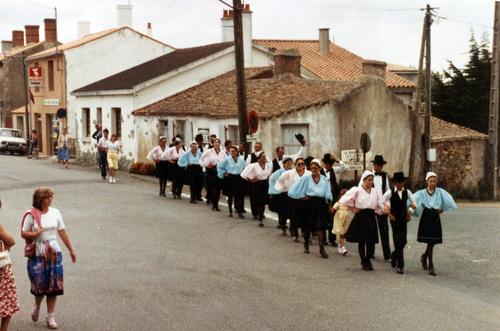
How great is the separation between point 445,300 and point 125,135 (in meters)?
27.5

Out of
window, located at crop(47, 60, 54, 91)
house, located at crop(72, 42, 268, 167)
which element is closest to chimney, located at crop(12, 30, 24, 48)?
window, located at crop(47, 60, 54, 91)

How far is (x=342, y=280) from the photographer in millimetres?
13164

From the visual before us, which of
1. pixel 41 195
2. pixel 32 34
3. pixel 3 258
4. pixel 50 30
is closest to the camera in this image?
pixel 3 258

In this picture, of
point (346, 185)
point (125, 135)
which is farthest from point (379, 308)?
point (125, 135)

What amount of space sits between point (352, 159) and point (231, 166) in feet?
35.1

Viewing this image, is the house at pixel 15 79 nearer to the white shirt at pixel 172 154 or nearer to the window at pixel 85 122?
the window at pixel 85 122

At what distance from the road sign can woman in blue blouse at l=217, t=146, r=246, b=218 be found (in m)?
9.95

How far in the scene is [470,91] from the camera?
44375 mm

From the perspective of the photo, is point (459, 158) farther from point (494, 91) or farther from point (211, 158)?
point (211, 158)

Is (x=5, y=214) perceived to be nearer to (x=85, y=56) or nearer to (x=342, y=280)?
(x=342, y=280)

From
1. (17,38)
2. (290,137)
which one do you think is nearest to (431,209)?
(290,137)

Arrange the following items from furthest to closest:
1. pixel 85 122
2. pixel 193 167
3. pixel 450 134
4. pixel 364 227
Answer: pixel 85 122
pixel 450 134
pixel 193 167
pixel 364 227

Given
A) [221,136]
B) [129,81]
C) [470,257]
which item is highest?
[129,81]

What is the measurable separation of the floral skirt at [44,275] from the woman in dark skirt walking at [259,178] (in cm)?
960
